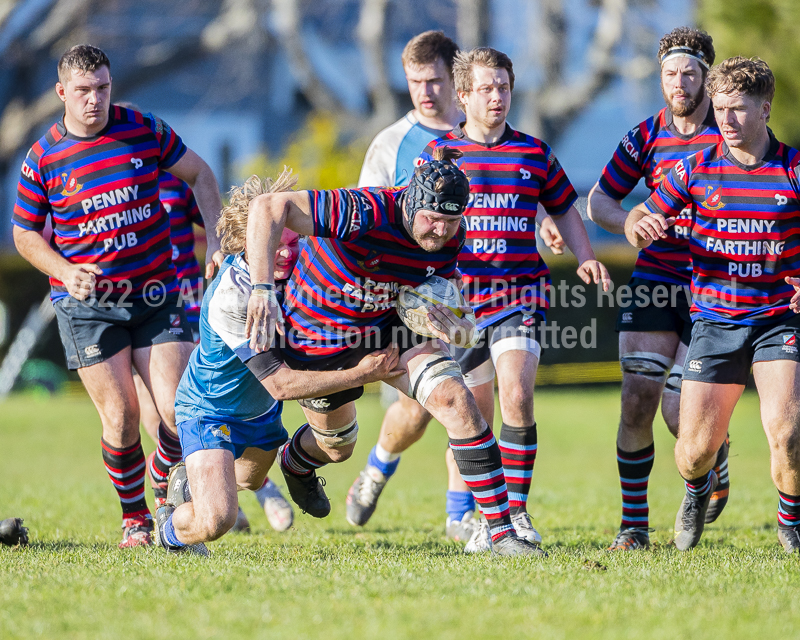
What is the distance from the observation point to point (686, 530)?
17.8ft

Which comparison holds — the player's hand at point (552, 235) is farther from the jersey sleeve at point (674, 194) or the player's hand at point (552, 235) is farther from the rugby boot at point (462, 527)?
the rugby boot at point (462, 527)

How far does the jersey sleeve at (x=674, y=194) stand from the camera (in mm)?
5141

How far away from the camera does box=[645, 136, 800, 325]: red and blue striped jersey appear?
4.98m

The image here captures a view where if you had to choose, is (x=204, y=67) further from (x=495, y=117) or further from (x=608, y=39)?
(x=495, y=117)

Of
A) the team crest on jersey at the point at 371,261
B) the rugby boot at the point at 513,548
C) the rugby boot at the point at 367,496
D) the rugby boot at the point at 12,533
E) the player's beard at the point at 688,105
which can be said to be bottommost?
the rugby boot at the point at 367,496

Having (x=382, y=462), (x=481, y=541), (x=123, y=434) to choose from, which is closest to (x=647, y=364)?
(x=481, y=541)

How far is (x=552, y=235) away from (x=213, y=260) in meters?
2.12

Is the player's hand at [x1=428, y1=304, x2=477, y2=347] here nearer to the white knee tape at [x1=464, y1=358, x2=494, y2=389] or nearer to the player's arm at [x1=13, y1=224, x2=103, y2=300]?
the white knee tape at [x1=464, y1=358, x2=494, y2=389]

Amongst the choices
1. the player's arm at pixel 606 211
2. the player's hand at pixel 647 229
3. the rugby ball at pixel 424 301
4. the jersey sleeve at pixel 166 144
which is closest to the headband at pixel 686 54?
the player's arm at pixel 606 211

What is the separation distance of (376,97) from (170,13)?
10.3 metres

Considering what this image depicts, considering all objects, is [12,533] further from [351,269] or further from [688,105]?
[688,105]

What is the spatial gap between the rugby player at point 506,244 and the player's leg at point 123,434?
1966mm

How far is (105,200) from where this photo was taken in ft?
18.7

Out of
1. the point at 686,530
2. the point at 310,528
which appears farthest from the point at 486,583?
the point at 310,528
